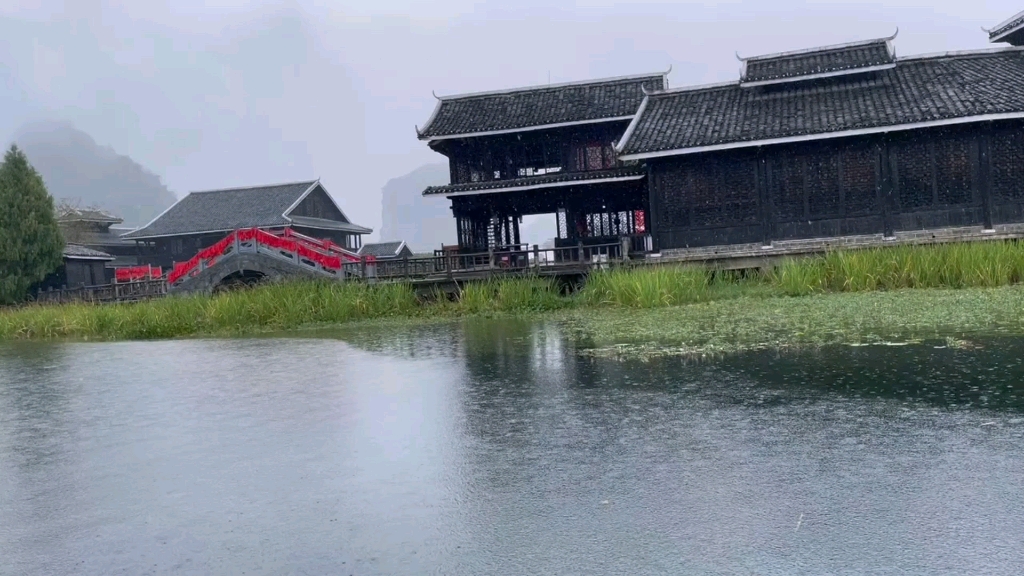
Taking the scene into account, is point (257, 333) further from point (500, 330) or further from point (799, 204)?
point (799, 204)

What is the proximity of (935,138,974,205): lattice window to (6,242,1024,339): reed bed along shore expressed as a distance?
4111 millimetres

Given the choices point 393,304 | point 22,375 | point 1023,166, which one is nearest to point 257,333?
point 393,304

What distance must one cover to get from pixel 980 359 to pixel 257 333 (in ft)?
40.3

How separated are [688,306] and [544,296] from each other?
3.18m

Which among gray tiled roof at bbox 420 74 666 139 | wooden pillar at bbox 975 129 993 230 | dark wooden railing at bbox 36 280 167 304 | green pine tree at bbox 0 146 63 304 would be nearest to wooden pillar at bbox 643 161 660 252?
gray tiled roof at bbox 420 74 666 139

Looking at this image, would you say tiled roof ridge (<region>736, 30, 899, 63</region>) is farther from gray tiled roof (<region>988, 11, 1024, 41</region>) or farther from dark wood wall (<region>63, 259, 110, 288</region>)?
dark wood wall (<region>63, 259, 110, 288</region>)

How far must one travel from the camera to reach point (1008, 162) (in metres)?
18.5

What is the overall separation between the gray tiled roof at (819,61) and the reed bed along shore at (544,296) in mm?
6049

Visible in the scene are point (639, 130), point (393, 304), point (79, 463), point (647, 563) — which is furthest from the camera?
point (639, 130)

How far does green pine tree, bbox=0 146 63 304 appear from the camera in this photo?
29.5 m

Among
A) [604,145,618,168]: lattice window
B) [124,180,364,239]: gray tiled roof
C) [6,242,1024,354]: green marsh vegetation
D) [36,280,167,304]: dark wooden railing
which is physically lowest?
[6,242,1024,354]: green marsh vegetation

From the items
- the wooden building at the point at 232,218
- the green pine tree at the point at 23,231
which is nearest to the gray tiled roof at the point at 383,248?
the wooden building at the point at 232,218

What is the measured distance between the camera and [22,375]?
39.8ft

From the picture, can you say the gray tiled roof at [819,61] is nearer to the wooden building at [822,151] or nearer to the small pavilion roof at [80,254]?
the wooden building at [822,151]
